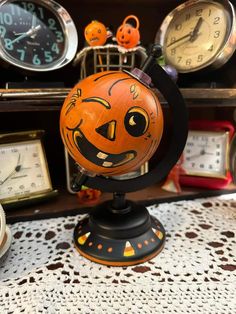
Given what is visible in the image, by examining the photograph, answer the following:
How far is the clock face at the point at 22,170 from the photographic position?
0.76 meters

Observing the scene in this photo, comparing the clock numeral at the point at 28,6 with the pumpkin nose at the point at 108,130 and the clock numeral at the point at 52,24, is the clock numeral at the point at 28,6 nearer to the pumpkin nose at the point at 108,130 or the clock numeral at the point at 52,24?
the clock numeral at the point at 52,24

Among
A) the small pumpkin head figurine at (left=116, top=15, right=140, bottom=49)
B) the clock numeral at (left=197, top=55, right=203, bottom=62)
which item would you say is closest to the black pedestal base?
the small pumpkin head figurine at (left=116, top=15, right=140, bottom=49)

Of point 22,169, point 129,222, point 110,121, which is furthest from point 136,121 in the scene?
point 22,169

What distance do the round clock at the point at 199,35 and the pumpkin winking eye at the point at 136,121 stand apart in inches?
18.0

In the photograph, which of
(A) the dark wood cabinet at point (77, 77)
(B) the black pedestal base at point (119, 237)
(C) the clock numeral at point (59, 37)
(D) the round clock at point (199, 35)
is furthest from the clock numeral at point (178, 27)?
(B) the black pedestal base at point (119, 237)

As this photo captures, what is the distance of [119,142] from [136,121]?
0.17 ft

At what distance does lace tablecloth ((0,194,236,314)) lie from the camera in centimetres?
50

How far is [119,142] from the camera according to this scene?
0.50 meters

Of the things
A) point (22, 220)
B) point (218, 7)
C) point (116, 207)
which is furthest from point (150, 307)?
point (218, 7)

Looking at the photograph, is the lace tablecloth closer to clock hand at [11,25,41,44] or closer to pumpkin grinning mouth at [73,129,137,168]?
pumpkin grinning mouth at [73,129,137,168]

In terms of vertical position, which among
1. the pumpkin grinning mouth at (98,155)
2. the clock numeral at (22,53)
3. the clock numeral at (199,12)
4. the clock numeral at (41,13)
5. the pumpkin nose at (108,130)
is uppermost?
the clock numeral at (199,12)

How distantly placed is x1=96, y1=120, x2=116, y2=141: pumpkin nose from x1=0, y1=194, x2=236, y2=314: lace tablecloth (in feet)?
1.00

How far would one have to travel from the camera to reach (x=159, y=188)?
941 mm

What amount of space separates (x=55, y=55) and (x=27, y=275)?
652mm
